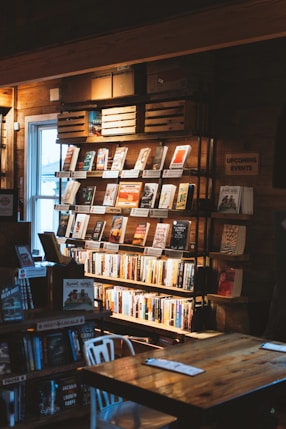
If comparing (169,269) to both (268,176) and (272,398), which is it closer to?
(268,176)

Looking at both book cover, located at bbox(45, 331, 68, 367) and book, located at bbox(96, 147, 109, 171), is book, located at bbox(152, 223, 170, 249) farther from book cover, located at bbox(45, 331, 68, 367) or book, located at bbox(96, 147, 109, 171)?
book cover, located at bbox(45, 331, 68, 367)

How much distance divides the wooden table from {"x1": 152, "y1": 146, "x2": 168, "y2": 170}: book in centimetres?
214

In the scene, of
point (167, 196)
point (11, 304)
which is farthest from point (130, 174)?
point (11, 304)

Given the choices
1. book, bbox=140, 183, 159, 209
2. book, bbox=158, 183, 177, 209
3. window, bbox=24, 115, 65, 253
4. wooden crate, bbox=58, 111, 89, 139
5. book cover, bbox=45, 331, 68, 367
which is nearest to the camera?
book cover, bbox=45, 331, 68, 367

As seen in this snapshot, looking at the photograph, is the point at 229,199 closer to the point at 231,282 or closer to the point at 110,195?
the point at 231,282

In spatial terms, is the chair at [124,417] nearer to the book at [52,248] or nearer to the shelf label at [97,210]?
the book at [52,248]

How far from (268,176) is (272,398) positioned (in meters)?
2.16

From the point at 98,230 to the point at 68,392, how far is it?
7.22 feet

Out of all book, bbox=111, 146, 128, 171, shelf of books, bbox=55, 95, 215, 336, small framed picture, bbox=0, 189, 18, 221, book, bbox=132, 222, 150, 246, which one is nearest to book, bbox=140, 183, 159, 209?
shelf of books, bbox=55, 95, 215, 336

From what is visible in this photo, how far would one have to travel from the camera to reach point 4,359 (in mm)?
Answer: 3510

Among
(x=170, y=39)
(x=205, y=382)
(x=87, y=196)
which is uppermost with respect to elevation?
(x=170, y=39)

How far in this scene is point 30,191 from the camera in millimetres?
7039

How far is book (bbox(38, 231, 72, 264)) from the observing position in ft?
13.2

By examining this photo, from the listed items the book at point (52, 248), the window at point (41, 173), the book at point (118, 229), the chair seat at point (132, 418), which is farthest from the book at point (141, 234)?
the chair seat at point (132, 418)
